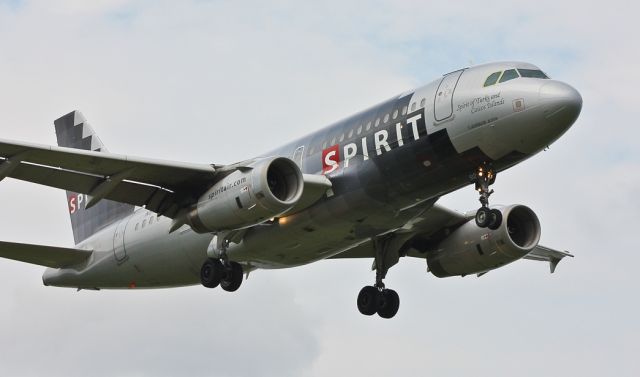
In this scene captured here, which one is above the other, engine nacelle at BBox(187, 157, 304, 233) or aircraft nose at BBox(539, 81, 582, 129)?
aircraft nose at BBox(539, 81, 582, 129)

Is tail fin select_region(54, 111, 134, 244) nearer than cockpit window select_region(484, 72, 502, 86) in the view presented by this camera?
No

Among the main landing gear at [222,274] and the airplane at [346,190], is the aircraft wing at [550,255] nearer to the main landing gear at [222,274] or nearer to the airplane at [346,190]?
the airplane at [346,190]

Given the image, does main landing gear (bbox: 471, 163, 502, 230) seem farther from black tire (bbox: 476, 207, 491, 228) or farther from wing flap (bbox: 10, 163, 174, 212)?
wing flap (bbox: 10, 163, 174, 212)

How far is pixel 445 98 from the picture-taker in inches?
1414

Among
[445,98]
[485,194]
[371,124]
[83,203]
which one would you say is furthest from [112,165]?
[83,203]

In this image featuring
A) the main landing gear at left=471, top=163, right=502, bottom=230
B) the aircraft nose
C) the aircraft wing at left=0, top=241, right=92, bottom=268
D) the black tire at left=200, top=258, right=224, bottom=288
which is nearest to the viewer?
the aircraft nose

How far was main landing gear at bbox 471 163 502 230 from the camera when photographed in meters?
35.8

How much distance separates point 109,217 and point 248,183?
10058 mm

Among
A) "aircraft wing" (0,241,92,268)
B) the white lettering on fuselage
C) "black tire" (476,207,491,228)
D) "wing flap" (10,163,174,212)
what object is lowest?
"black tire" (476,207,491,228)

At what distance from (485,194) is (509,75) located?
3067 mm

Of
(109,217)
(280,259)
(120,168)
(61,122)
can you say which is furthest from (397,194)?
(61,122)

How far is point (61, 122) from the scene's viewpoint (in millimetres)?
50312

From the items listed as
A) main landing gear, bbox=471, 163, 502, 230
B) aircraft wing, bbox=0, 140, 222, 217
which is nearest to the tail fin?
aircraft wing, bbox=0, 140, 222, 217

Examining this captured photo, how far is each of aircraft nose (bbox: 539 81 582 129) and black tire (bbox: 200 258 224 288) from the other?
10443 millimetres
